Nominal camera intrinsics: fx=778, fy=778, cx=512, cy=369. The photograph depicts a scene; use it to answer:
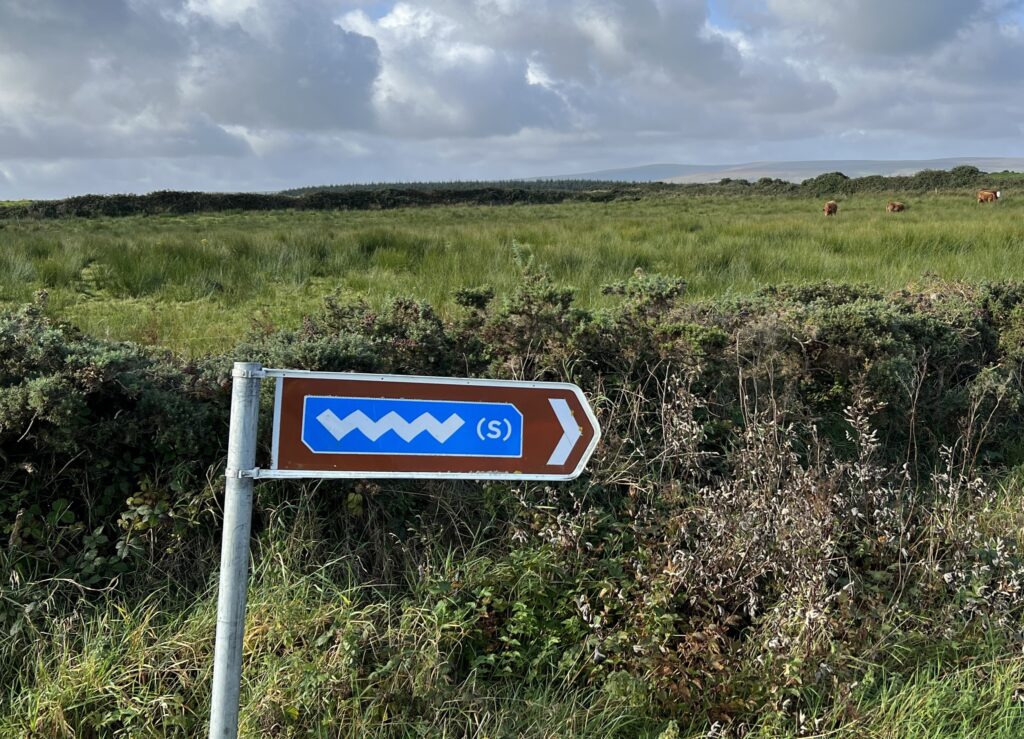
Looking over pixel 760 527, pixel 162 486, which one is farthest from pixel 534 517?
pixel 162 486

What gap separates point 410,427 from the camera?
1659 millimetres

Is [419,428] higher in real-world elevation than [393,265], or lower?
lower

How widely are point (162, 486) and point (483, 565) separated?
1.25 metres

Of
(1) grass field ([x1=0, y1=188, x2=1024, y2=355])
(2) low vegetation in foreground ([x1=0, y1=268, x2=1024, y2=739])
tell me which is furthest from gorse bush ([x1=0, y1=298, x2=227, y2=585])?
(1) grass field ([x1=0, y1=188, x2=1024, y2=355])

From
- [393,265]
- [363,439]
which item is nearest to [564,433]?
[363,439]

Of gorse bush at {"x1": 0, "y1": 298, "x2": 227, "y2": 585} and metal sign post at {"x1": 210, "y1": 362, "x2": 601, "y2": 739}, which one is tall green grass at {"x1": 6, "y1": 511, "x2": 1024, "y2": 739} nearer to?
gorse bush at {"x1": 0, "y1": 298, "x2": 227, "y2": 585}

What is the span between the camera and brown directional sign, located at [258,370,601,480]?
1.60 metres

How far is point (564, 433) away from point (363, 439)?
45 centimetres

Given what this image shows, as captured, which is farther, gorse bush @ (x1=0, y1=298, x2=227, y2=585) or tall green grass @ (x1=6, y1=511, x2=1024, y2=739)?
gorse bush @ (x1=0, y1=298, x2=227, y2=585)

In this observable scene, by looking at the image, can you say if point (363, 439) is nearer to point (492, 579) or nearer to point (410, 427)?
point (410, 427)

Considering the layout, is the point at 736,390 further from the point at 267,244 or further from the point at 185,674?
the point at 267,244

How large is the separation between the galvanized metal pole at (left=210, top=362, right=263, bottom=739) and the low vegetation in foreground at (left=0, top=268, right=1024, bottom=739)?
1.86 ft

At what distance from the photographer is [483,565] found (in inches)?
113

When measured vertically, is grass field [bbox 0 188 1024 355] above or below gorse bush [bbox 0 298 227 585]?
above
